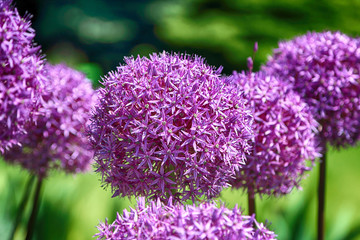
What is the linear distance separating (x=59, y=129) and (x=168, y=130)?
2.80 feet

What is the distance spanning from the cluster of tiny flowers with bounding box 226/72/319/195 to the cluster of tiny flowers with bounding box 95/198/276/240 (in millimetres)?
548

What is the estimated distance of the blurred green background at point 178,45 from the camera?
10.3 feet

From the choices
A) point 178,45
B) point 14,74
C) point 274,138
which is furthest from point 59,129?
point 178,45

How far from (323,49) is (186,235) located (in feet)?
4.42

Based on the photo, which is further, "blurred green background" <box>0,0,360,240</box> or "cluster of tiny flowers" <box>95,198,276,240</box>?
"blurred green background" <box>0,0,360,240</box>

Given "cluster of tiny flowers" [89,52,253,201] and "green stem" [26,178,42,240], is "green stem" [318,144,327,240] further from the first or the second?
"green stem" [26,178,42,240]

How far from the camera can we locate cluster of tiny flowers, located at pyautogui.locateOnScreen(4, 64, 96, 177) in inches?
81.6

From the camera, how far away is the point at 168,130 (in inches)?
58.3

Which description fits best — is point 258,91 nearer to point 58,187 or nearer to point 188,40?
point 58,187

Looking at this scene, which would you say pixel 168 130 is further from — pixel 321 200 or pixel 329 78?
pixel 321 200

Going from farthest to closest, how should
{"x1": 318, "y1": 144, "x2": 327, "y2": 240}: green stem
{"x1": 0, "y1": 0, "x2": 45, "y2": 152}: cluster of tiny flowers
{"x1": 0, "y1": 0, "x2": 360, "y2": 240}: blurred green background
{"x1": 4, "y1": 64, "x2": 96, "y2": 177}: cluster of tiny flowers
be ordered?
{"x1": 0, "y1": 0, "x2": 360, "y2": 240}: blurred green background, {"x1": 318, "y1": 144, "x2": 327, "y2": 240}: green stem, {"x1": 4, "y1": 64, "x2": 96, "y2": 177}: cluster of tiny flowers, {"x1": 0, "y1": 0, "x2": 45, "y2": 152}: cluster of tiny flowers

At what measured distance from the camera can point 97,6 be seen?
32.1 feet

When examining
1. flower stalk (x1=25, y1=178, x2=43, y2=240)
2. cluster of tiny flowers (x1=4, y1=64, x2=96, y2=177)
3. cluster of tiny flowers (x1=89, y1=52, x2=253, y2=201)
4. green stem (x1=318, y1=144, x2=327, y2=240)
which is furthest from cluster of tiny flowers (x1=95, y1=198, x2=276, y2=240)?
green stem (x1=318, y1=144, x2=327, y2=240)

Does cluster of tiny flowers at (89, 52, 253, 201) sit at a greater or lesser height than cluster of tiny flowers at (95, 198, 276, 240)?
greater
